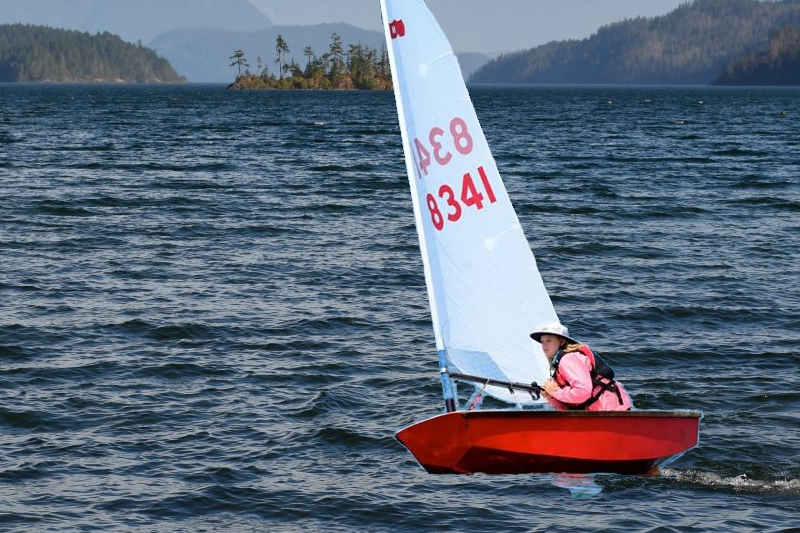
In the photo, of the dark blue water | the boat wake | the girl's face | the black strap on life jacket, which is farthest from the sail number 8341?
the boat wake

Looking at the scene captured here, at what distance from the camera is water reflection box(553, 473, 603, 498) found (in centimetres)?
1378

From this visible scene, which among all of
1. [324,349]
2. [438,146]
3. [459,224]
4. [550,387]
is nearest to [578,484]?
[550,387]

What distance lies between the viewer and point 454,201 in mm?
13750

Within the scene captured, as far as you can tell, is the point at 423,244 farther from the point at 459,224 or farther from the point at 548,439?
the point at 548,439

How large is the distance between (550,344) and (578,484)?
181 centimetres

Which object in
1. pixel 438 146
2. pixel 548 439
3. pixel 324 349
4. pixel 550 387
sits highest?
pixel 438 146

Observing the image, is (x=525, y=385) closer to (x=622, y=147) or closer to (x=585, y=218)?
(x=585, y=218)

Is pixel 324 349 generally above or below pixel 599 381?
below

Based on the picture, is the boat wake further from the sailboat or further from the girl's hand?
Result: the girl's hand

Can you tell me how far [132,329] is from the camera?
2209 centimetres

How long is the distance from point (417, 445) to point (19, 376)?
8.65 m

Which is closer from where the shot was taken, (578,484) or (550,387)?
(550,387)

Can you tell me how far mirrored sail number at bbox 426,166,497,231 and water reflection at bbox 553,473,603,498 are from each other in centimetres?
358

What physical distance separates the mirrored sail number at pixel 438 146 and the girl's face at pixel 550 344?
2.53 m
